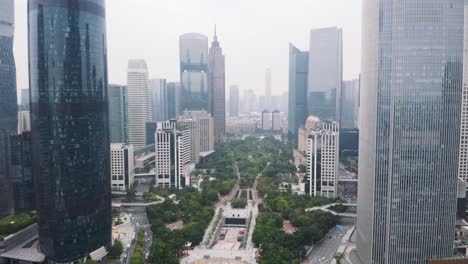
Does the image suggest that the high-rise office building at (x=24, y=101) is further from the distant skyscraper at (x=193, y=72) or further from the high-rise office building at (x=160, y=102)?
the high-rise office building at (x=160, y=102)

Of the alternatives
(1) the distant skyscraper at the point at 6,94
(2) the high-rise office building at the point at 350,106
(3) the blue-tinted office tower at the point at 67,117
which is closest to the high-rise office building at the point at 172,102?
(2) the high-rise office building at the point at 350,106

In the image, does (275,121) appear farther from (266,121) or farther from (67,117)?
(67,117)

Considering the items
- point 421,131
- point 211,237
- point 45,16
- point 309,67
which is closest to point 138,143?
point 309,67

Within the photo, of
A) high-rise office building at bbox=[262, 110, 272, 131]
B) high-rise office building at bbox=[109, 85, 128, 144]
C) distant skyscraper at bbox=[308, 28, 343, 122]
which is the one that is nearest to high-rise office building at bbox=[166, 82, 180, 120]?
high-rise office building at bbox=[262, 110, 272, 131]

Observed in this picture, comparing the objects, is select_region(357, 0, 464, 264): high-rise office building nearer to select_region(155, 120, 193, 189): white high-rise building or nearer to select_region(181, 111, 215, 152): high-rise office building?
select_region(155, 120, 193, 189): white high-rise building

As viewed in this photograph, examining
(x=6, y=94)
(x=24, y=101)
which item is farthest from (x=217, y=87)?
(x=6, y=94)

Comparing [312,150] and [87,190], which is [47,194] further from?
[312,150]
